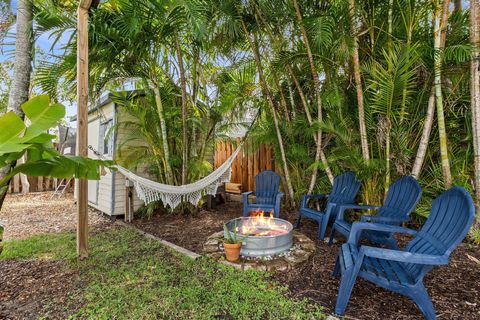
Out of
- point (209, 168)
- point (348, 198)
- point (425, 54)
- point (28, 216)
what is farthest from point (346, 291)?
point (28, 216)

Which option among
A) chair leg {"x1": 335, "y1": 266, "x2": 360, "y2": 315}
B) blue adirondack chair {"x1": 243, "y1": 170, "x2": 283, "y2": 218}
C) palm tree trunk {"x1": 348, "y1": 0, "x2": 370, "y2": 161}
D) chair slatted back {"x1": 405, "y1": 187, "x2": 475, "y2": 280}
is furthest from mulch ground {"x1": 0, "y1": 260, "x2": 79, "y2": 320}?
palm tree trunk {"x1": 348, "y1": 0, "x2": 370, "y2": 161}

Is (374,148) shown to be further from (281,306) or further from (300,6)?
(281,306)

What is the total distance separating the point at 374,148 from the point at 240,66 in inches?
101

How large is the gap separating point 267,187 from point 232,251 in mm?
1768

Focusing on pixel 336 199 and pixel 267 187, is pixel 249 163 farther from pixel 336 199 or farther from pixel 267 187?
pixel 336 199

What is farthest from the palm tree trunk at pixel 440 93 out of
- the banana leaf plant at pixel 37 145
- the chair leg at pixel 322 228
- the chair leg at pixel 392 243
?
the banana leaf plant at pixel 37 145

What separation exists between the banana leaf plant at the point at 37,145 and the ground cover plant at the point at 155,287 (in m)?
0.93

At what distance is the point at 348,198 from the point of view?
3.22 meters

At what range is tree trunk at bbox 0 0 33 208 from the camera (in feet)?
7.60

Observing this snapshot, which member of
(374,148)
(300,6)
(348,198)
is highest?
(300,6)

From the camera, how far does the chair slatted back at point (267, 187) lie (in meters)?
3.92

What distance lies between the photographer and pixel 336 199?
10.9 ft

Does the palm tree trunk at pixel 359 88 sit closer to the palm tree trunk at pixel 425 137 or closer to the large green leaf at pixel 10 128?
the palm tree trunk at pixel 425 137

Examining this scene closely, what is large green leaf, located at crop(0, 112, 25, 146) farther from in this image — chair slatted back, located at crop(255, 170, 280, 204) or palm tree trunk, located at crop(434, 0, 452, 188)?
palm tree trunk, located at crop(434, 0, 452, 188)
